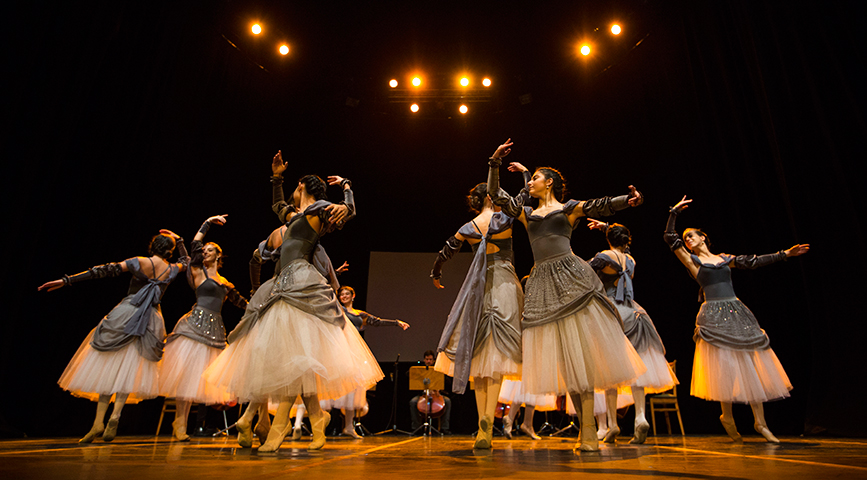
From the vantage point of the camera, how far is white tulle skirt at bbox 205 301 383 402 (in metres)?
2.42

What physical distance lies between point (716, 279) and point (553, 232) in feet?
6.67

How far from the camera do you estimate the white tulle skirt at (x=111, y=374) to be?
3.89 metres

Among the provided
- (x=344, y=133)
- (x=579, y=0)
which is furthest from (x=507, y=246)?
(x=344, y=133)

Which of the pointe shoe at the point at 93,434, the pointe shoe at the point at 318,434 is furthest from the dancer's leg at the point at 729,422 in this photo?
the pointe shoe at the point at 93,434

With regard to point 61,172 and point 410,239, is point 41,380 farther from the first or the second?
point 410,239

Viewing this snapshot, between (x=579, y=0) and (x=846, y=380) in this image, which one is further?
(x=579, y=0)

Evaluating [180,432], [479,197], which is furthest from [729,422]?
[180,432]

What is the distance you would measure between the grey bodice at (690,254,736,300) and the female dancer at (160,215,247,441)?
3910 mm

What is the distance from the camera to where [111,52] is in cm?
519

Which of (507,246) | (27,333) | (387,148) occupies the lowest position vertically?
(27,333)

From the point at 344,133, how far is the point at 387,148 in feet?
2.44
